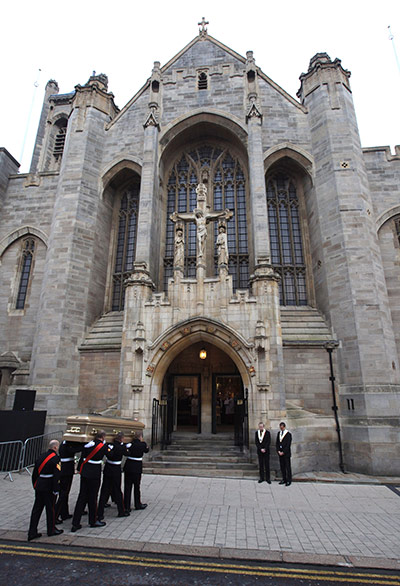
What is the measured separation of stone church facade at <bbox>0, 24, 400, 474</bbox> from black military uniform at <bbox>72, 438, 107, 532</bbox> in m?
5.07

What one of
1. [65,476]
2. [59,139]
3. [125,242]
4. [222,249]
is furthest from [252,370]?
[59,139]

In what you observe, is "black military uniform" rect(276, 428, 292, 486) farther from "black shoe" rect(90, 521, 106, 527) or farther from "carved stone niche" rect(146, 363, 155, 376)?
"black shoe" rect(90, 521, 106, 527)

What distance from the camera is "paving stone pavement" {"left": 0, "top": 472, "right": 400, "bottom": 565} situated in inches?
194

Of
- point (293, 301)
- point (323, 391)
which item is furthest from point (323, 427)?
point (293, 301)

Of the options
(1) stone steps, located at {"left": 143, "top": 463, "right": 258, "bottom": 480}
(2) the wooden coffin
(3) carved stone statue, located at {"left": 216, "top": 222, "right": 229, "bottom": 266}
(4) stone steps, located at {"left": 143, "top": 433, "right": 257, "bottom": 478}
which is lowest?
(1) stone steps, located at {"left": 143, "top": 463, "right": 258, "bottom": 480}

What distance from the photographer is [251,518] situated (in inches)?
235

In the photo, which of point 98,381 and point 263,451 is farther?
point 98,381

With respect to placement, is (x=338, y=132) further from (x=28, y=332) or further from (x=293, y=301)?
(x=28, y=332)

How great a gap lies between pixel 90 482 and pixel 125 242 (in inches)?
497

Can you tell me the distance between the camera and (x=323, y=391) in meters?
12.0

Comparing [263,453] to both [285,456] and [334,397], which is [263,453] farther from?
[334,397]

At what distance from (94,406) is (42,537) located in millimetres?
7990

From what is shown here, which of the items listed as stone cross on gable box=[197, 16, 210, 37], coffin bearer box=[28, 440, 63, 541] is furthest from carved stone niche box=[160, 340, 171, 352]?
stone cross on gable box=[197, 16, 210, 37]

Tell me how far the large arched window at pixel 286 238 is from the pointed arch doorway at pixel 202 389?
4.03 meters
